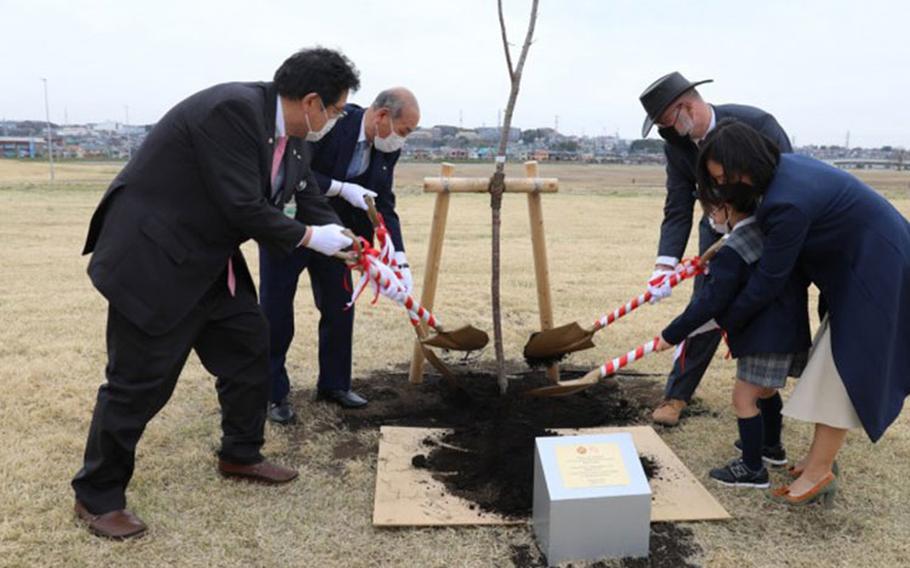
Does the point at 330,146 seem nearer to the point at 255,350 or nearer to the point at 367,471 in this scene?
the point at 255,350

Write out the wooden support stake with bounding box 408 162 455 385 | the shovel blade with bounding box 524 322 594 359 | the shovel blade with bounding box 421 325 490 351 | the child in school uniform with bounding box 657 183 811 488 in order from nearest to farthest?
the child in school uniform with bounding box 657 183 811 488
the shovel blade with bounding box 421 325 490 351
the shovel blade with bounding box 524 322 594 359
the wooden support stake with bounding box 408 162 455 385

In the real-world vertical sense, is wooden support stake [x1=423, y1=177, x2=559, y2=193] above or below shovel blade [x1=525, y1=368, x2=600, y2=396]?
above

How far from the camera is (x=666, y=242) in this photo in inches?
174

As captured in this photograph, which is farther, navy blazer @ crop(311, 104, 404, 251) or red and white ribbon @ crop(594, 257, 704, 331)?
navy blazer @ crop(311, 104, 404, 251)

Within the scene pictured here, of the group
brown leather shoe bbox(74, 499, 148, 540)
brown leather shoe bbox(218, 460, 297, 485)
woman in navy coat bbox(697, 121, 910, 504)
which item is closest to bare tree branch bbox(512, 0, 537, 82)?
woman in navy coat bbox(697, 121, 910, 504)

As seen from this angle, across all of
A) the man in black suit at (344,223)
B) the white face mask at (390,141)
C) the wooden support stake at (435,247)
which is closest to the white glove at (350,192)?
the man in black suit at (344,223)

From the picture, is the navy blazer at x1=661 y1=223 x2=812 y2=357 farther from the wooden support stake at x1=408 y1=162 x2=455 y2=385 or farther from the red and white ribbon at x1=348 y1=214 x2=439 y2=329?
the wooden support stake at x1=408 y1=162 x2=455 y2=385

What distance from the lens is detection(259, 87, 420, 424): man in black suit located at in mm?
4180

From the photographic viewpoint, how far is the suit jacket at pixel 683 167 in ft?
13.0

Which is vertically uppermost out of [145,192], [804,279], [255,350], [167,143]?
[167,143]

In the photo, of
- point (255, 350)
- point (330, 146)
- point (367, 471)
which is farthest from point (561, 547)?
point (330, 146)

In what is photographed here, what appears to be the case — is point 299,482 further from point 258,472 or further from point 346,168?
point 346,168

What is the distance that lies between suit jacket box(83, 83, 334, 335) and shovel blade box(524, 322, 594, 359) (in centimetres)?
210

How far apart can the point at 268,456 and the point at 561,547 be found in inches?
68.3
